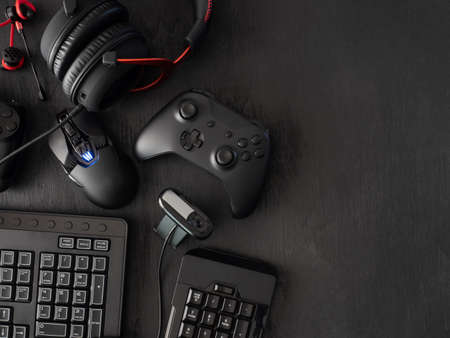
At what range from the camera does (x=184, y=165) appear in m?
0.68

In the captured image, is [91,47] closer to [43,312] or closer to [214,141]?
[214,141]

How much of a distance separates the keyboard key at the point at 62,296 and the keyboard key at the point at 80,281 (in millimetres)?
16

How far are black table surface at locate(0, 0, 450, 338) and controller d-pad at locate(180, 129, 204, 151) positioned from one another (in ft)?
0.15

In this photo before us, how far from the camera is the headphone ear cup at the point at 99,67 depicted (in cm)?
56

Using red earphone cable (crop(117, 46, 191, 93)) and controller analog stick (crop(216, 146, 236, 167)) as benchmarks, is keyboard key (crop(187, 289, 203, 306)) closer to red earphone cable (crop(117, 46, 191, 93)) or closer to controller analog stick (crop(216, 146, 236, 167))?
controller analog stick (crop(216, 146, 236, 167))

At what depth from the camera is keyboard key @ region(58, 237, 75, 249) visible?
628 mm

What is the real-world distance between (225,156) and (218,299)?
22cm

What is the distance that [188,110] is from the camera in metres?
0.64

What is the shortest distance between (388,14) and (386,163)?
25 centimetres

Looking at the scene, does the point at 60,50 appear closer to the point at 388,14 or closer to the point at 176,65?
the point at 176,65

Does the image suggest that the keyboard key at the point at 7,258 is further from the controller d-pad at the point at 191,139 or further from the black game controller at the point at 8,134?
the controller d-pad at the point at 191,139

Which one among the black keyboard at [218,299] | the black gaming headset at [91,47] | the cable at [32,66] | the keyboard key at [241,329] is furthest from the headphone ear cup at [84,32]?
the keyboard key at [241,329]

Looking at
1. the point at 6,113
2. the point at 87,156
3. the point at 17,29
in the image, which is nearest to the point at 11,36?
the point at 17,29

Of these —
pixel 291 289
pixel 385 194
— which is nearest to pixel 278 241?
pixel 291 289
